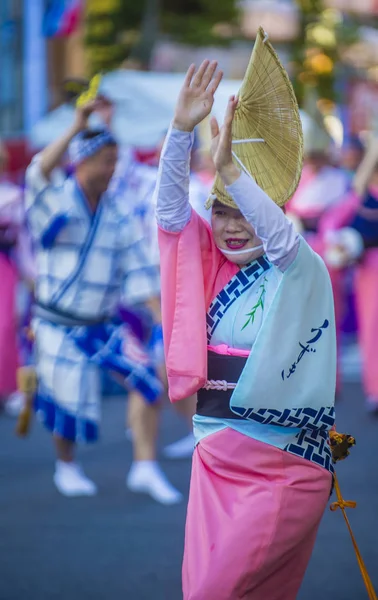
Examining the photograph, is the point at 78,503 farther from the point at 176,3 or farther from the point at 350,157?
the point at 176,3

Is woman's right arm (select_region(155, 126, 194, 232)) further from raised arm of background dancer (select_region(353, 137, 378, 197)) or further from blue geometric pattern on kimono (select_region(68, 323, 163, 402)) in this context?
raised arm of background dancer (select_region(353, 137, 378, 197))

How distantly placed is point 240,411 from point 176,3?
19.9m

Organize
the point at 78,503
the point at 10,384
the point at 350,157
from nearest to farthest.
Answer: the point at 78,503 < the point at 10,384 < the point at 350,157

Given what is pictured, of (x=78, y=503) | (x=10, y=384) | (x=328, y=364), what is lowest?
(x=10, y=384)

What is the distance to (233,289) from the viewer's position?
3375 mm

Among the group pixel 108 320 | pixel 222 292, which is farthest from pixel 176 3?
pixel 222 292

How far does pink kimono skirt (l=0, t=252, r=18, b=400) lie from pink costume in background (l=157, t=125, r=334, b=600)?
207 inches

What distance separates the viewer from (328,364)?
3.29 m

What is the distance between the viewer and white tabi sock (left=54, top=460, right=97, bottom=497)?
6211 millimetres

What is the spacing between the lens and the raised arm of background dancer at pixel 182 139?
10.3 feet

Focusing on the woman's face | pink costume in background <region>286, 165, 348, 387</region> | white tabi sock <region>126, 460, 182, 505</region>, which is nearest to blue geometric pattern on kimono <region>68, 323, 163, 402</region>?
white tabi sock <region>126, 460, 182, 505</region>

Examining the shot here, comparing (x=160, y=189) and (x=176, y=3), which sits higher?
(x=160, y=189)

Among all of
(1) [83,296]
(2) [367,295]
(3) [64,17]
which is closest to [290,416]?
(1) [83,296]

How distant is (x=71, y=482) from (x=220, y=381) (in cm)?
304
